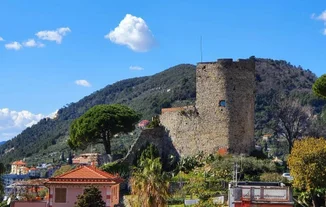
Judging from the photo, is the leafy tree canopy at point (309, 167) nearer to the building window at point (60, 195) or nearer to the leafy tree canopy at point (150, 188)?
the leafy tree canopy at point (150, 188)

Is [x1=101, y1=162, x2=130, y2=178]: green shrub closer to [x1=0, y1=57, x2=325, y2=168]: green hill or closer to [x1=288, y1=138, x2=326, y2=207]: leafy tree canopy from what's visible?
[x1=288, y1=138, x2=326, y2=207]: leafy tree canopy

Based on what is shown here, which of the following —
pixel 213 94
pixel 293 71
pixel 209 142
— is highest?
pixel 293 71

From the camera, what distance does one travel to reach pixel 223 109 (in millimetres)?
49906

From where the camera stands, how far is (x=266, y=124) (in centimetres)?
10856

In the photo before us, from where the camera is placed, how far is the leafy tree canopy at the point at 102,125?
195 ft

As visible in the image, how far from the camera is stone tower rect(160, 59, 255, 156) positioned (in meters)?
49.5

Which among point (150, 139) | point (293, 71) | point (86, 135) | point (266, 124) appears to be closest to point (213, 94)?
point (150, 139)

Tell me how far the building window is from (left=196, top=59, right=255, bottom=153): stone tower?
723 inches

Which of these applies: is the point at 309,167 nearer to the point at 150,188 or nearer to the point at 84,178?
the point at 150,188

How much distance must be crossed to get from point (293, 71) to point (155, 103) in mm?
33728

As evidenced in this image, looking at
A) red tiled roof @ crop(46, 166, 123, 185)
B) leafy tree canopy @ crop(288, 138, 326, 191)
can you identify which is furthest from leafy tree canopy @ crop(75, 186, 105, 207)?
leafy tree canopy @ crop(288, 138, 326, 191)

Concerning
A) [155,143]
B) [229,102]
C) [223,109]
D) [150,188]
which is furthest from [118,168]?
[150,188]

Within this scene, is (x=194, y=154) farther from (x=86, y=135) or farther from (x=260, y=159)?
(x=86, y=135)

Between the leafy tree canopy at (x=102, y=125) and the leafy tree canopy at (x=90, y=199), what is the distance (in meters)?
27.1
